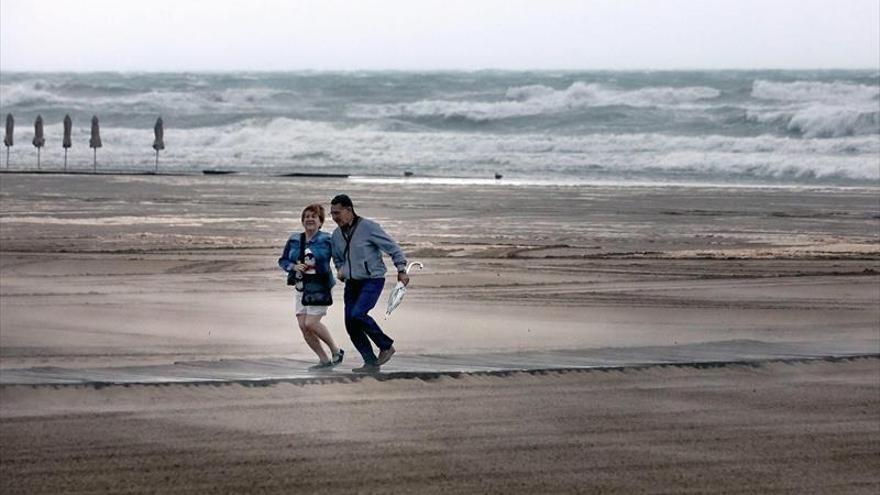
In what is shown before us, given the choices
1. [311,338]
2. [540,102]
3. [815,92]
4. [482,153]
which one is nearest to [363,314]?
[311,338]

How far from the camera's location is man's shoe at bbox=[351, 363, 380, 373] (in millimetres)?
11462

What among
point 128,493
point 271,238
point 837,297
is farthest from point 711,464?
point 271,238

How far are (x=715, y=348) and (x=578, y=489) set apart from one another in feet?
15.2

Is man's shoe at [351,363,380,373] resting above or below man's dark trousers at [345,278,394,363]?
below

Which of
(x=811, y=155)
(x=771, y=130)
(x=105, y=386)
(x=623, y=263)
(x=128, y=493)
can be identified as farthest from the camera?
(x=771, y=130)

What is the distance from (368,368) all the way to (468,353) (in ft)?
3.92

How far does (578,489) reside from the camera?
8477 millimetres

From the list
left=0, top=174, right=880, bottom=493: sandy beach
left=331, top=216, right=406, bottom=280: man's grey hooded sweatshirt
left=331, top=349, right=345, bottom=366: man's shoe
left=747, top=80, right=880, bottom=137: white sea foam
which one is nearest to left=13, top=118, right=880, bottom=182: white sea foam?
left=747, top=80, right=880, bottom=137: white sea foam

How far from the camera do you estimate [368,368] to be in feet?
37.8

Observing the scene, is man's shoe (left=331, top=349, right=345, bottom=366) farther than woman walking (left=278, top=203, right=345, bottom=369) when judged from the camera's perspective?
Yes

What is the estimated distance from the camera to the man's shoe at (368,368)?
1146 centimetres

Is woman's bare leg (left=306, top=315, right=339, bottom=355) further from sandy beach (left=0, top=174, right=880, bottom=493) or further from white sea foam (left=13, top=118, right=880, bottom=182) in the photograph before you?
white sea foam (left=13, top=118, right=880, bottom=182)

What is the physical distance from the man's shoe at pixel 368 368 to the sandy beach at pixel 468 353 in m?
0.30

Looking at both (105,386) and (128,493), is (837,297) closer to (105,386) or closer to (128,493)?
(105,386)
